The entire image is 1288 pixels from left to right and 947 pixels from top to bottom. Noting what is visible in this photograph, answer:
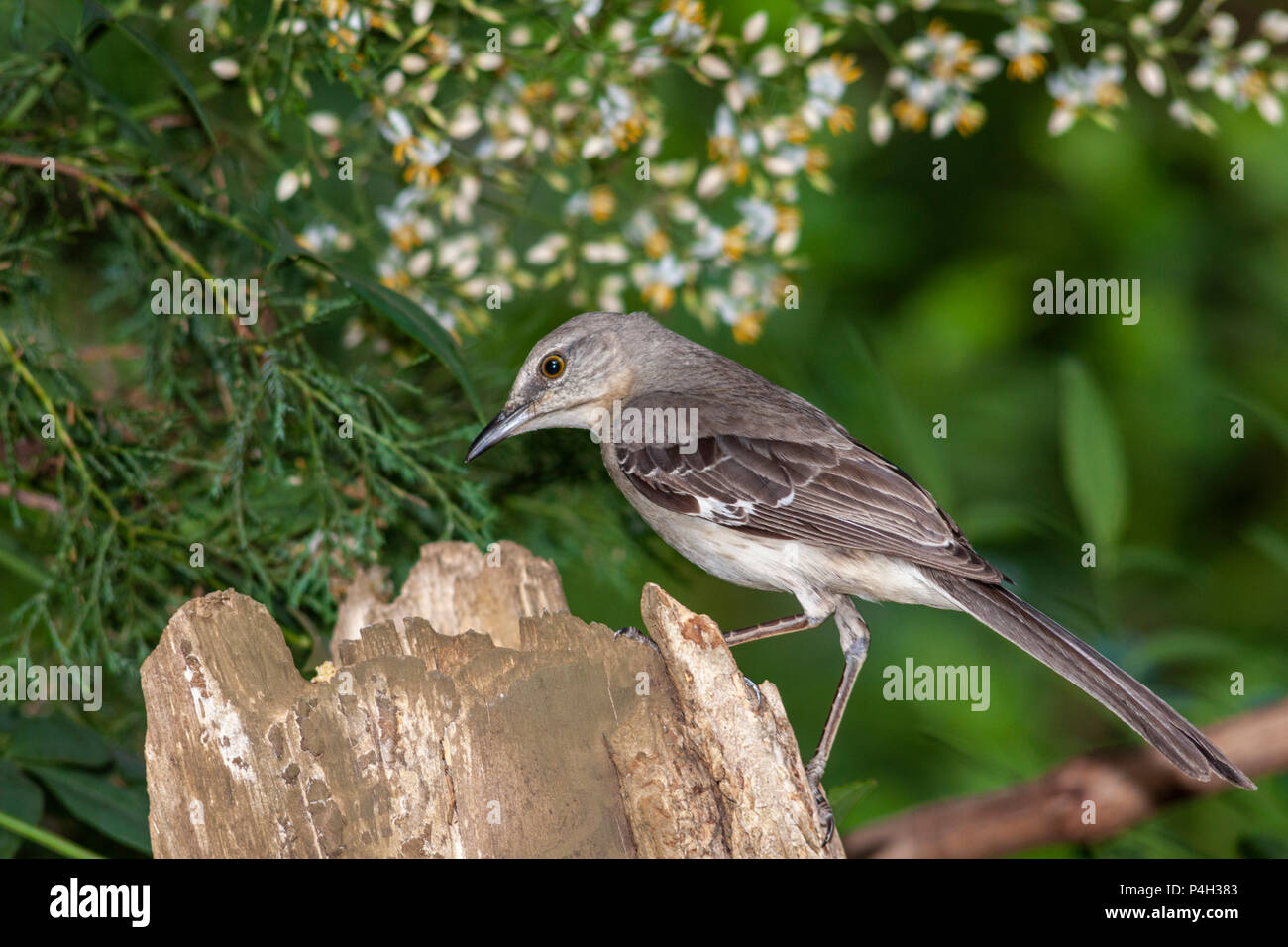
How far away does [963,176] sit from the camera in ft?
22.4

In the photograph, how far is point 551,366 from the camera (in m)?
3.85

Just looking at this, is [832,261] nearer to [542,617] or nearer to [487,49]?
[487,49]

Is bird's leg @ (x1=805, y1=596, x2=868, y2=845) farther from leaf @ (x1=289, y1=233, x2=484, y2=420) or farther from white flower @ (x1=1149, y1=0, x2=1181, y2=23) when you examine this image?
white flower @ (x1=1149, y1=0, x2=1181, y2=23)

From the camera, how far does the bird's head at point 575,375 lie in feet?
12.4

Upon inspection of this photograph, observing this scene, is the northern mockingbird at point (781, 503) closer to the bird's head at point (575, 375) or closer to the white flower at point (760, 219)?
the bird's head at point (575, 375)

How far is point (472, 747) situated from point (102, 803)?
3.72 ft

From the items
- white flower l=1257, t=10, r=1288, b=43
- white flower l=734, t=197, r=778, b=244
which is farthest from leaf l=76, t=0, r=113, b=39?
white flower l=1257, t=10, r=1288, b=43

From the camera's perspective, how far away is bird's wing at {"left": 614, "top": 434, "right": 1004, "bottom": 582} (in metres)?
3.58

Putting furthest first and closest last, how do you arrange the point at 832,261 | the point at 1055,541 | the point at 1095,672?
the point at 832,261 < the point at 1055,541 < the point at 1095,672

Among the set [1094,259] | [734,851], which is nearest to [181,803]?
[734,851]

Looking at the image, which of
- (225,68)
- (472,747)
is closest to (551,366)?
(225,68)

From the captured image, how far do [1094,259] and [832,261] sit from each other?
4.65 ft

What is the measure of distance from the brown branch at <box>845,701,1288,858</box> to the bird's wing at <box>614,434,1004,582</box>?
972 millimetres

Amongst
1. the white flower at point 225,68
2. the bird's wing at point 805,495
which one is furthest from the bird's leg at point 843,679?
the white flower at point 225,68
